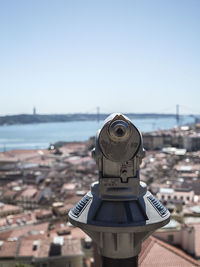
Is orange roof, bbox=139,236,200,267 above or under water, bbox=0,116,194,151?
above

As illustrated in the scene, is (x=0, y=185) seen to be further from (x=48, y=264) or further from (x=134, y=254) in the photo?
(x=134, y=254)

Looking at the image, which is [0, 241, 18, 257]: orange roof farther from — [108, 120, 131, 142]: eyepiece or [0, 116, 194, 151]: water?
[0, 116, 194, 151]: water

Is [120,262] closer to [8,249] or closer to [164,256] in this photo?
[164,256]

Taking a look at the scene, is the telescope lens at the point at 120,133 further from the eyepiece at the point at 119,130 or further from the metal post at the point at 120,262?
the metal post at the point at 120,262

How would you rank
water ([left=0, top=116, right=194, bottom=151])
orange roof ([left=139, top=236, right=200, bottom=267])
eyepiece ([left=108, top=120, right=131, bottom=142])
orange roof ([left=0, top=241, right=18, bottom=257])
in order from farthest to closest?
water ([left=0, top=116, right=194, bottom=151])
orange roof ([left=0, top=241, right=18, bottom=257])
orange roof ([left=139, top=236, right=200, bottom=267])
eyepiece ([left=108, top=120, right=131, bottom=142])

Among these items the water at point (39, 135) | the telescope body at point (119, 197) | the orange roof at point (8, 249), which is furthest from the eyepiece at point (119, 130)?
the water at point (39, 135)

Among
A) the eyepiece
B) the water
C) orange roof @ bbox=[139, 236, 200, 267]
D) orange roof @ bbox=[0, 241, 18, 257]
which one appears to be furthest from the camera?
the water

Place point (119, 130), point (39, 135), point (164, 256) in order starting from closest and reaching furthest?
point (119, 130) → point (164, 256) → point (39, 135)

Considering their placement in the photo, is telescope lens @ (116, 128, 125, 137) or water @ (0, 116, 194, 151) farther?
water @ (0, 116, 194, 151)

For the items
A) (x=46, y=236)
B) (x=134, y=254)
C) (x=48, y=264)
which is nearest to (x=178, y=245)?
(x=48, y=264)

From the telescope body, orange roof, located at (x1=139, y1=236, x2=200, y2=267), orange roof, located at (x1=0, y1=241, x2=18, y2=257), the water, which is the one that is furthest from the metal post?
the water

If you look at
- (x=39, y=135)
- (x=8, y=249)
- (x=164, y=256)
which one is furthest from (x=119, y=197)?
(x=39, y=135)
